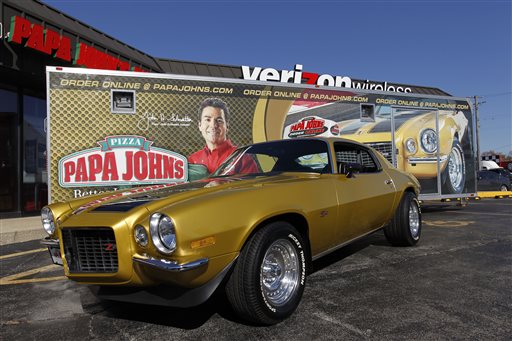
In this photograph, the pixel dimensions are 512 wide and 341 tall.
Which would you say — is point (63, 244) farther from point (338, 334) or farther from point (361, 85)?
point (361, 85)

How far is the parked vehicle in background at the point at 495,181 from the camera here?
1984 centimetres

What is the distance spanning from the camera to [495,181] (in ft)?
65.5

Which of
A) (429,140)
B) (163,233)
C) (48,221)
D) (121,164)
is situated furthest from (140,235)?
(429,140)

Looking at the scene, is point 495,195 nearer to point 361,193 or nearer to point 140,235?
point 361,193

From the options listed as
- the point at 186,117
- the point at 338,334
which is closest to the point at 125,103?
the point at 186,117

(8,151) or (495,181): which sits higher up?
(8,151)

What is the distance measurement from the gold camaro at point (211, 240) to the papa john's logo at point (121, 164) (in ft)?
8.32

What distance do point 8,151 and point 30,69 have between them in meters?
2.59

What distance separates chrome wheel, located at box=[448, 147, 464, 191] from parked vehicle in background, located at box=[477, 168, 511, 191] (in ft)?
41.1

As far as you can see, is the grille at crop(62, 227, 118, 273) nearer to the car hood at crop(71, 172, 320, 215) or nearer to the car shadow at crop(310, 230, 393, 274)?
the car hood at crop(71, 172, 320, 215)

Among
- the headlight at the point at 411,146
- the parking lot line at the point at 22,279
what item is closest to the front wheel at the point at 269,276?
the parking lot line at the point at 22,279

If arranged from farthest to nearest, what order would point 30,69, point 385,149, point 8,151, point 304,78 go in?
point 304,78, point 8,151, point 30,69, point 385,149

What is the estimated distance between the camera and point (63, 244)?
2789 mm

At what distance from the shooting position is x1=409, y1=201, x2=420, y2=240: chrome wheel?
17.7 ft
